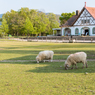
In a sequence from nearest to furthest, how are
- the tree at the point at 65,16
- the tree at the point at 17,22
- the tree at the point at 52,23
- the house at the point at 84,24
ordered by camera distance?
the house at the point at 84,24
the tree at the point at 17,22
the tree at the point at 65,16
the tree at the point at 52,23

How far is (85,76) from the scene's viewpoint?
27.6 ft

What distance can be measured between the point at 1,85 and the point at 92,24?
52650mm

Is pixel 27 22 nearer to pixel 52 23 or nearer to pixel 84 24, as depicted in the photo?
pixel 52 23

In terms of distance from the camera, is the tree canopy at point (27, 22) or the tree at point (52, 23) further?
the tree at point (52, 23)

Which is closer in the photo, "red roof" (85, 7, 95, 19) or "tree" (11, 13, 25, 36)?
"red roof" (85, 7, 95, 19)

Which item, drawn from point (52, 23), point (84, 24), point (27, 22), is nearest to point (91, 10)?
point (84, 24)

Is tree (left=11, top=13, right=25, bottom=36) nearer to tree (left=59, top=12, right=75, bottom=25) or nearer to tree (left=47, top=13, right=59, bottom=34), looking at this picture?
tree (left=47, top=13, right=59, bottom=34)

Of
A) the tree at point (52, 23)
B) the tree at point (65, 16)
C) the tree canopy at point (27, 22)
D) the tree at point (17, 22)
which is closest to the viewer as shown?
the tree canopy at point (27, 22)

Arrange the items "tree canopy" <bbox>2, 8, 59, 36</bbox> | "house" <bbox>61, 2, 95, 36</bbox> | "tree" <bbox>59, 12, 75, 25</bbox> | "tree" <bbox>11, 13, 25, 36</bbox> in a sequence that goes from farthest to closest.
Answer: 1. "tree" <bbox>59, 12, 75, 25</bbox>
2. "tree" <bbox>11, 13, 25, 36</bbox>
3. "tree canopy" <bbox>2, 8, 59, 36</bbox>
4. "house" <bbox>61, 2, 95, 36</bbox>

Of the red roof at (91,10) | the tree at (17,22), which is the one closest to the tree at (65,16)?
the tree at (17,22)

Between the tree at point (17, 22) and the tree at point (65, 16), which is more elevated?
the tree at point (65, 16)

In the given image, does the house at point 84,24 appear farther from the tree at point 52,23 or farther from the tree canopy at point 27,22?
the tree at point 52,23

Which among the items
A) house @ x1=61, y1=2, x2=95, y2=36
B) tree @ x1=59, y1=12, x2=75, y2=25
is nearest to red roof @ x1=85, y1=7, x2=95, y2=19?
house @ x1=61, y1=2, x2=95, y2=36

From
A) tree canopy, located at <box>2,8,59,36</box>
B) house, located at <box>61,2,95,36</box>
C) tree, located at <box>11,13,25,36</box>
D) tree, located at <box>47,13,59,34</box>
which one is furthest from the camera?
tree, located at <box>47,13,59,34</box>
